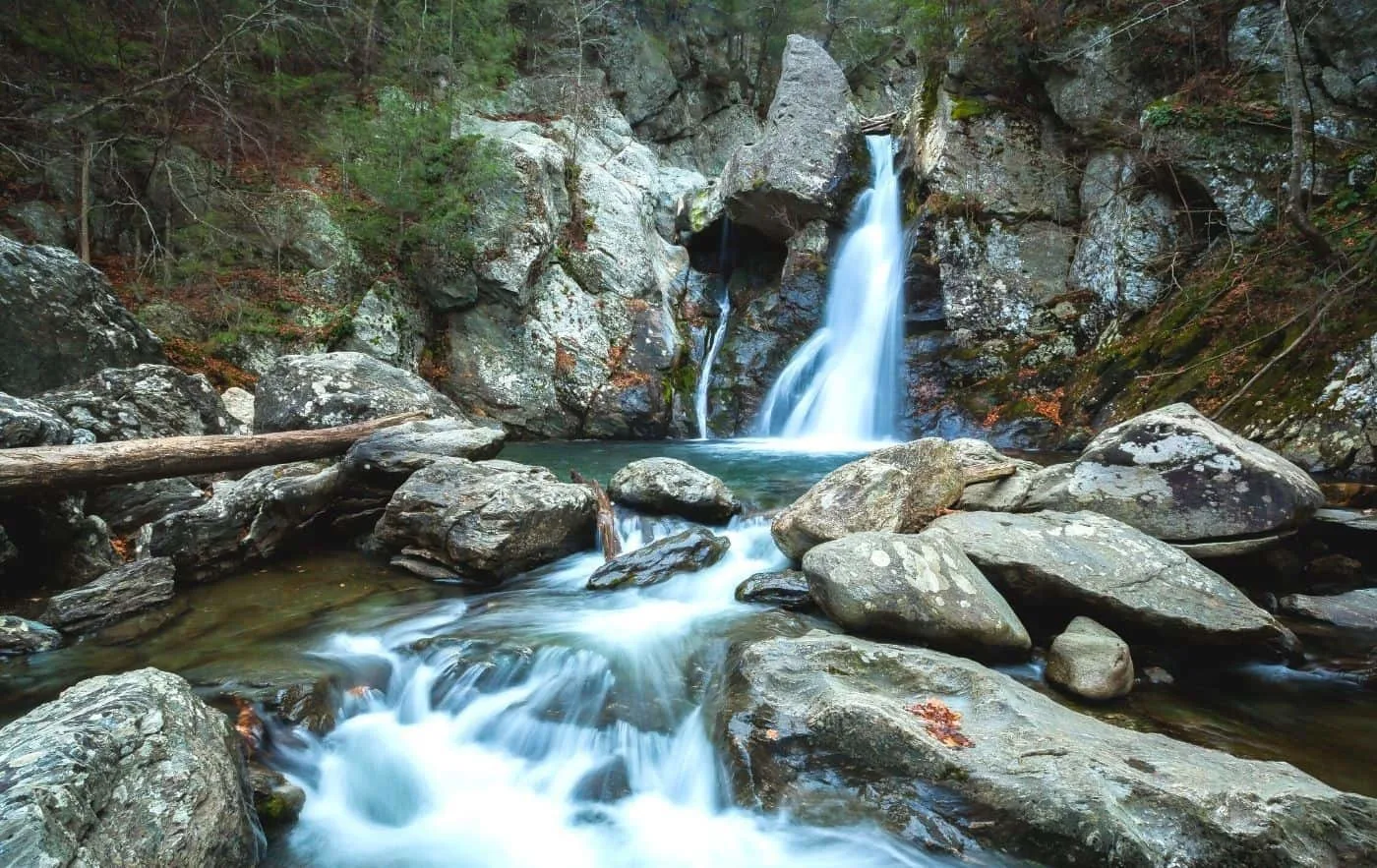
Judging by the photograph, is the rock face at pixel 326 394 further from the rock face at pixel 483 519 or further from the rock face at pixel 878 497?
the rock face at pixel 878 497

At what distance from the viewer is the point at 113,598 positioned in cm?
455

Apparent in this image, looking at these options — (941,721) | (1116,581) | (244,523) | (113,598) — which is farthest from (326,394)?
(1116,581)

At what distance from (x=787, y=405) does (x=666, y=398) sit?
110 inches

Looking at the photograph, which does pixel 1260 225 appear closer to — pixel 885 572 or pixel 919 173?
pixel 919 173

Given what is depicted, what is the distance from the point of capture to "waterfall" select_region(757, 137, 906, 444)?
43.0 ft

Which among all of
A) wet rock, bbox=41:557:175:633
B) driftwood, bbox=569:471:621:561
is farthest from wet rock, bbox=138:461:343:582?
driftwood, bbox=569:471:621:561

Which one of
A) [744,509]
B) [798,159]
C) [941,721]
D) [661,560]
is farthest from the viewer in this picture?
[798,159]

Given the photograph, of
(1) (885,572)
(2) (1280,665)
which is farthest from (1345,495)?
(1) (885,572)

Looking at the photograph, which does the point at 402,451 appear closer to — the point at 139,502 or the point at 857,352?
the point at 139,502

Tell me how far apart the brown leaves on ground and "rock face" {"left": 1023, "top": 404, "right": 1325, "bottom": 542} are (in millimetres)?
2969

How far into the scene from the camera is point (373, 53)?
18.3 m

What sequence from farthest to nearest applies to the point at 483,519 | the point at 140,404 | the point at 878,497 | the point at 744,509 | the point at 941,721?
1. the point at 744,509
2. the point at 140,404
3. the point at 483,519
4. the point at 878,497
5. the point at 941,721

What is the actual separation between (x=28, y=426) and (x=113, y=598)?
4.52 ft

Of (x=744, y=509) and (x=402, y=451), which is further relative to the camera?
(x=744, y=509)
